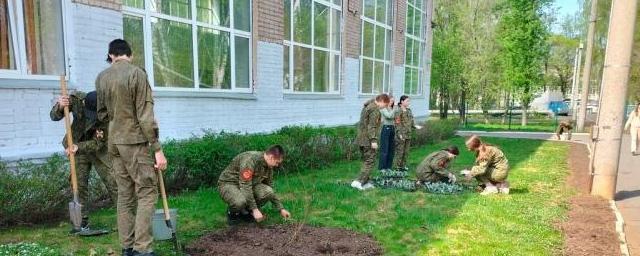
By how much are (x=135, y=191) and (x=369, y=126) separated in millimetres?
4553

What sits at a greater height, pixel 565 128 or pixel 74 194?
pixel 74 194

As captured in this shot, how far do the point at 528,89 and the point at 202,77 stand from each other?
23384 millimetres

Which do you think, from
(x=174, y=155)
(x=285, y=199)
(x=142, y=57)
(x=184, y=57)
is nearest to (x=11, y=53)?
(x=142, y=57)

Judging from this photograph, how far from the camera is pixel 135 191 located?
4016 mm

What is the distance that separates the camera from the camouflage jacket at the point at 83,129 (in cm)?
462

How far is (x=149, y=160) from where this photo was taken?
391 centimetres

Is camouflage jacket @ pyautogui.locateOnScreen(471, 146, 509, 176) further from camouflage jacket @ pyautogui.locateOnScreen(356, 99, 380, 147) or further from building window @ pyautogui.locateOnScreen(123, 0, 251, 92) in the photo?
building window @ pyautogui.locateOnScreen(123, 0, 251, 92)

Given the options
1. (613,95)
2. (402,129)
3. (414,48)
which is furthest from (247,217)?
(414,48)

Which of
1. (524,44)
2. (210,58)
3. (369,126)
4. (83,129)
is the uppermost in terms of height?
(524,44)

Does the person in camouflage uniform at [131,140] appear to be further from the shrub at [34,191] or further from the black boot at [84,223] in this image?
the shrub at [34,191]

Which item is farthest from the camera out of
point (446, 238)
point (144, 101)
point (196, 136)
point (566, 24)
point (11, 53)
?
point (566, 24)

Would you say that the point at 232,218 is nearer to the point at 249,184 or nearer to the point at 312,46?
the point at 249,184

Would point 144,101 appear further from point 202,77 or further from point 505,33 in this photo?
point 505,33

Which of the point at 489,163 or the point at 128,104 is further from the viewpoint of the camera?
the point at 489,163
